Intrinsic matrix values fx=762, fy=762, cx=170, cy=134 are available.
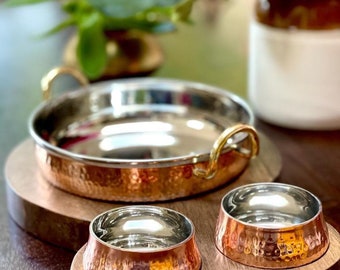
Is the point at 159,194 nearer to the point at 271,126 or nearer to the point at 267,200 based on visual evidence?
the point at 267,200

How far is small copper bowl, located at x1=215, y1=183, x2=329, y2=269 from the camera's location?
0.51 metres

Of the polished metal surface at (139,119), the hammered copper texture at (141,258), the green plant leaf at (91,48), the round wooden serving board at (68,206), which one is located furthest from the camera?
the green plant leaf at (91,48)

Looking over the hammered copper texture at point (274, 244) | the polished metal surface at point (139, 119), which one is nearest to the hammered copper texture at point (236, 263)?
the hammered copper texture at point (274, 244)

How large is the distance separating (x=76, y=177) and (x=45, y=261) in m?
0.08

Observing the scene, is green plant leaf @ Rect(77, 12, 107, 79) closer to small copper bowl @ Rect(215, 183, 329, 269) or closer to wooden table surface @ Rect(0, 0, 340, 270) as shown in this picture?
wooden table surface @ Rect(0, 0, 340, 270)

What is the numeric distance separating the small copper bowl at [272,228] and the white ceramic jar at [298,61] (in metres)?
0.25

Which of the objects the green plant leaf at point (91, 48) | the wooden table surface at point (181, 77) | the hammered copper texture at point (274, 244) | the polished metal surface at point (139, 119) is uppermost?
the green plant leaf at point (91, 48)

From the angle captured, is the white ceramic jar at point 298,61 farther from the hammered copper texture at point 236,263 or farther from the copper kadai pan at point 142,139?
the hammered copper texture at point 236,263

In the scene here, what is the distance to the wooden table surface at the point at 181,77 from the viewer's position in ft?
2.01

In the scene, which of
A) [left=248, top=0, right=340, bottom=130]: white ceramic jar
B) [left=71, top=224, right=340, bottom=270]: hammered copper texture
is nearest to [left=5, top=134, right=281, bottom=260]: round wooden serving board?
[left=71, top=224, right=340, bottom=270]: hammered copper texture

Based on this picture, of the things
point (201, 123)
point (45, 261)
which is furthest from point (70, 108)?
point (45, 261)

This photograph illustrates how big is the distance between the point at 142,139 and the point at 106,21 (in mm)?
219

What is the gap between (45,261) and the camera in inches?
22.6

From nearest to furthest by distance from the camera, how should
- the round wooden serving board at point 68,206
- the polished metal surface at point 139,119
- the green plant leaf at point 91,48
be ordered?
the round wooden serving board at point 68,206 → the polished metal surface at point 139,119 → the green plant leaf at point 91,48
